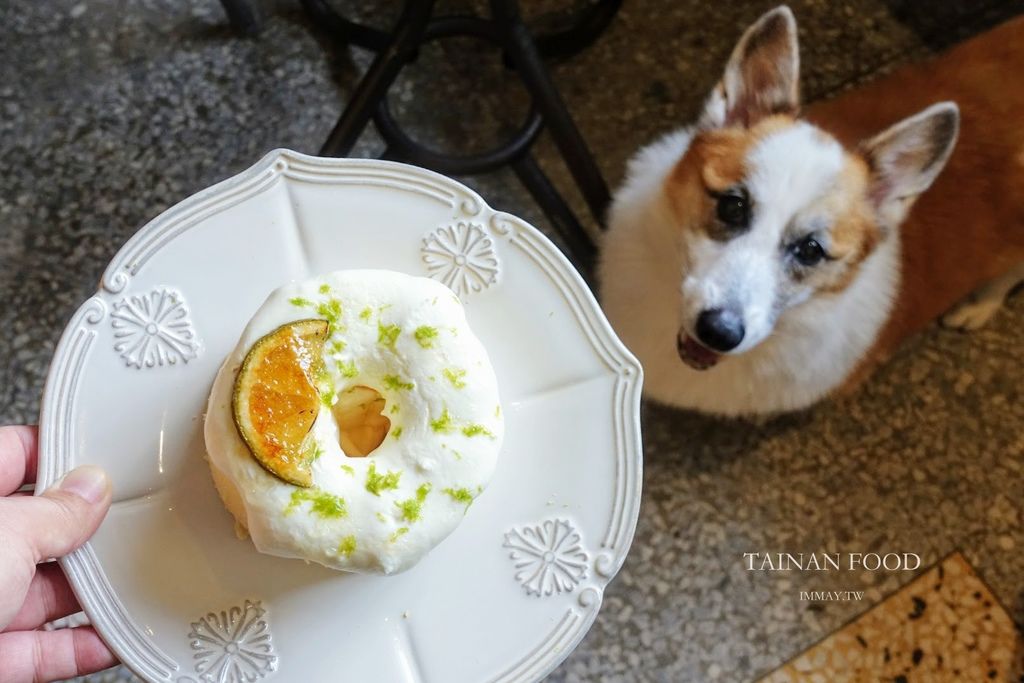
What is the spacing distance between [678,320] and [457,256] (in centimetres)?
51

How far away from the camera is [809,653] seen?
1.44 meters

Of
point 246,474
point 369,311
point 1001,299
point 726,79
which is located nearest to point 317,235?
point 369,311

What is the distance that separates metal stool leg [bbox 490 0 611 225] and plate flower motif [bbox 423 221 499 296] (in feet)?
1.89

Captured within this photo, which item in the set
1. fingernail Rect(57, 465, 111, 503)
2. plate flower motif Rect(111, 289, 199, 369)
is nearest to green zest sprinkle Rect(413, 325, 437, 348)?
plate flower motif Rect(111, 289, 199, 369)

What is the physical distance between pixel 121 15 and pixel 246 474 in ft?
4.44

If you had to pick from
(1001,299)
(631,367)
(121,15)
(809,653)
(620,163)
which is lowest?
(809,653)

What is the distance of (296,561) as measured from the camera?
0.84m

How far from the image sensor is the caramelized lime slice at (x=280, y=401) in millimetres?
779

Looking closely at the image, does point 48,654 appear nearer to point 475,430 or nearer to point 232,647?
point 232,647

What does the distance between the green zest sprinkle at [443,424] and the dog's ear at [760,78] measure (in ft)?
2.17

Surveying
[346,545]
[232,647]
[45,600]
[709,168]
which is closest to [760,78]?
[709,168]

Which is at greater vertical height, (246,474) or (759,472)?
(246,474)

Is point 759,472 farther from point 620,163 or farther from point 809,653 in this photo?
point 620,163

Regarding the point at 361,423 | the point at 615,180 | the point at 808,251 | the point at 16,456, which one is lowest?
the point at 615,180
